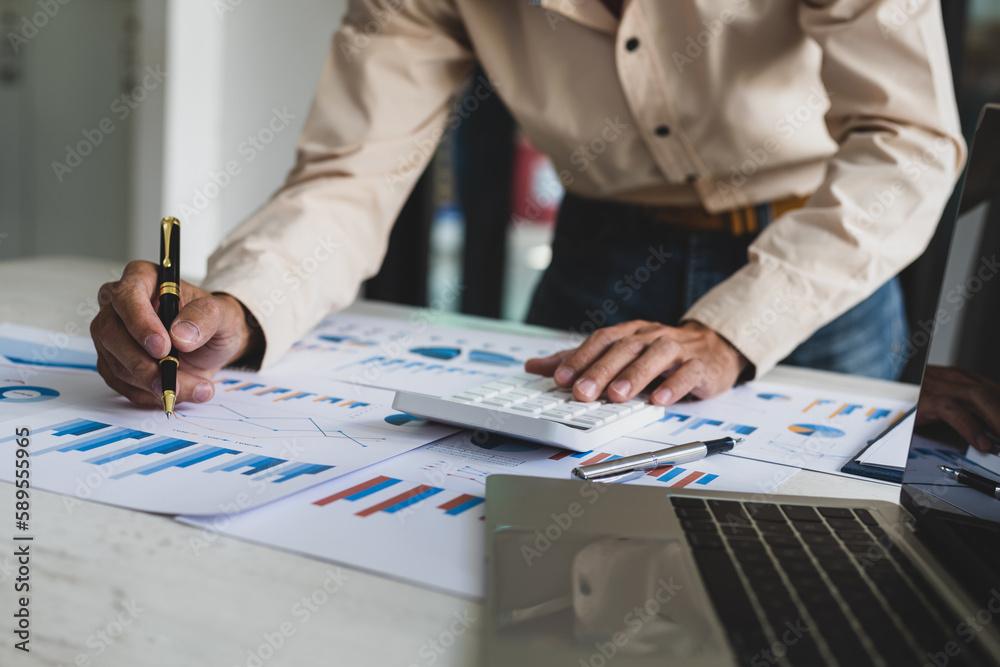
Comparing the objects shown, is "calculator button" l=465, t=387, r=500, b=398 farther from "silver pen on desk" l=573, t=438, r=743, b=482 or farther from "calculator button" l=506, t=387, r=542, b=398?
"silver pen on desk" l=573, t=438, r=743, b=482

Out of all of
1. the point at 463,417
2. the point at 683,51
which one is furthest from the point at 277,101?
the point at 463,417

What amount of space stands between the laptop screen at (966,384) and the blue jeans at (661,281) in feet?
2.33

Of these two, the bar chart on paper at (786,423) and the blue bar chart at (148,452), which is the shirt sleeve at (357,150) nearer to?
the blue bar chart at (148,452)

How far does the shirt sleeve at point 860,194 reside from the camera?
1011 millimetres

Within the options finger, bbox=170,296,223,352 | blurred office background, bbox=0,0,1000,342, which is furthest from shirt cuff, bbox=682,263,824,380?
blurred office background, bbox=0,0,1000,342

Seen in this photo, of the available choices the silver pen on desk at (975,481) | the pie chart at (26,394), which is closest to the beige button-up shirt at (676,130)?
the pie chart at (26,394)

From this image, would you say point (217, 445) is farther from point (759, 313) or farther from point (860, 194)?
point (860, 194)

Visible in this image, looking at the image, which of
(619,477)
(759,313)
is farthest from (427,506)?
(759,313)

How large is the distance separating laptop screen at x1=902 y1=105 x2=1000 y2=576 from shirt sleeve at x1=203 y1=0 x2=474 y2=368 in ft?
2.29

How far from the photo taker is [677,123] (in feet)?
3.99

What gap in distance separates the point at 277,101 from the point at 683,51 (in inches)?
81.8

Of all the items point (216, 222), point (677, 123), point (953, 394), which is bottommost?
point (216, 222)

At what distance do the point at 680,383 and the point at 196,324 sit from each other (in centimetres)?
48

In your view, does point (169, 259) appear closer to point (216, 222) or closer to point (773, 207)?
point (773, 207)
